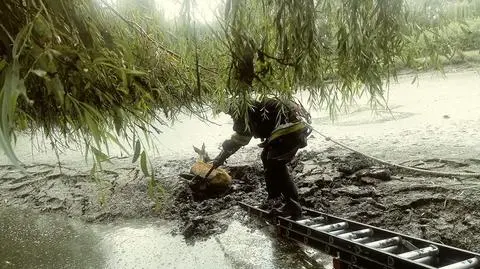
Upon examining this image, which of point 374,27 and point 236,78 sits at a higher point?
point 374,27

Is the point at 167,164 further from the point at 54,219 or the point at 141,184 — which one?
the point at 54,219

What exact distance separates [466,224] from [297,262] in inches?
Answer: 58.0

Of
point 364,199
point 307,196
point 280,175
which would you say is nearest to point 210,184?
point 307,196

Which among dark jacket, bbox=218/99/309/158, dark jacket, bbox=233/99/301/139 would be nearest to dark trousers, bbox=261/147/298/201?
dark jacket, bbox=218/99/309/158

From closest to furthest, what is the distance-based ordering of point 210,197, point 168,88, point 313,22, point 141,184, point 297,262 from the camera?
point 313,22
point 168,88
point 297,262
point 210,197
point 141,184

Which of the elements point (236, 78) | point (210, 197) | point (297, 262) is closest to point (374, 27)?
point (236, 78)

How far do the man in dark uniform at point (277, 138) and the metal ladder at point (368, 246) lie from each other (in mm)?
273

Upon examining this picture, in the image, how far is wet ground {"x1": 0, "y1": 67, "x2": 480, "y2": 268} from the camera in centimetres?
382

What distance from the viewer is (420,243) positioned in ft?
9.98

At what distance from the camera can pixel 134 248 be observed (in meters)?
4.20

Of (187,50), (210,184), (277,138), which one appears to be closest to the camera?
(187,50)

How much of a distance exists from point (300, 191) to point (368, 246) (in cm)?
197

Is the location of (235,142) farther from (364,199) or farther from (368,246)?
(368,246)

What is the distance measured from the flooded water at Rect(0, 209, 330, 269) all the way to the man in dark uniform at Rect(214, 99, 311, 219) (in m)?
0.46
